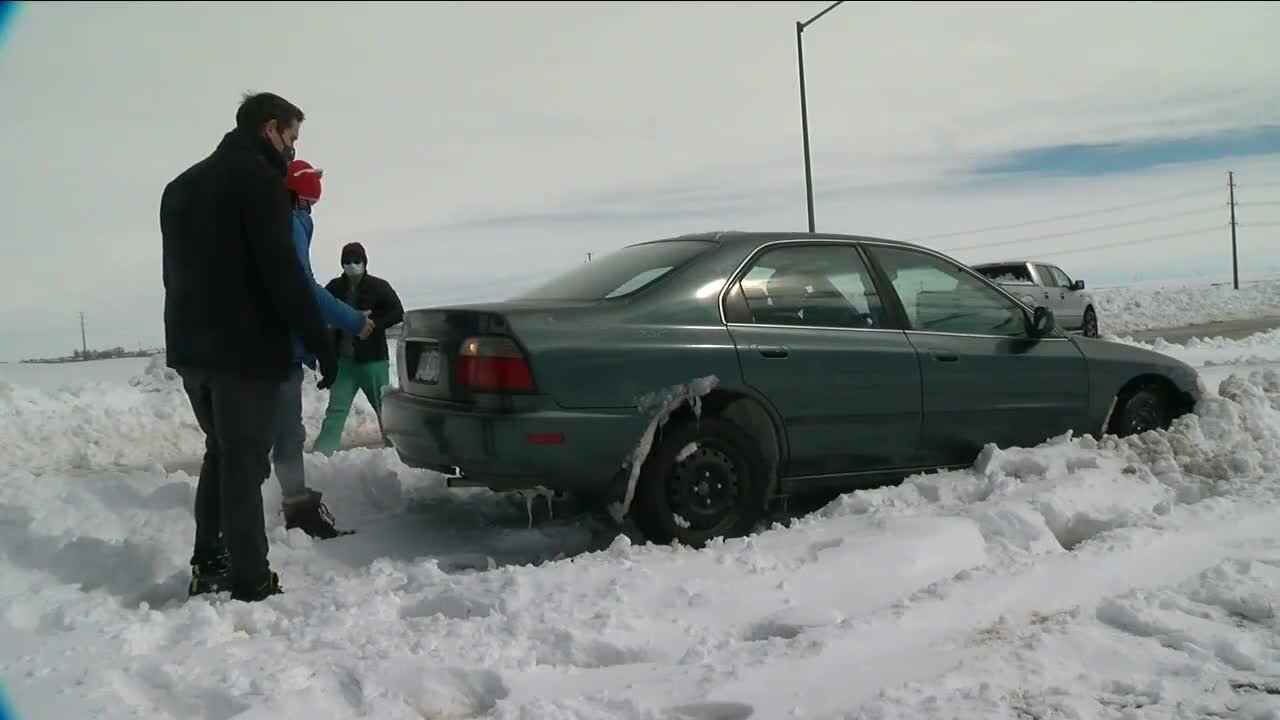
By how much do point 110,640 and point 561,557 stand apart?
1.83 m

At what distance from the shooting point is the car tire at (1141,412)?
18.6 ft

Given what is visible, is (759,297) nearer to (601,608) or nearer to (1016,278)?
(601,608)

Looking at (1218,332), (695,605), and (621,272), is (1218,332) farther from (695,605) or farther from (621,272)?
(695,605)

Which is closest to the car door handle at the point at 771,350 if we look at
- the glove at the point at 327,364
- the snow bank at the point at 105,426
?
the glove at the point at 327,364

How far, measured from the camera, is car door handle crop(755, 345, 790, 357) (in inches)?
177

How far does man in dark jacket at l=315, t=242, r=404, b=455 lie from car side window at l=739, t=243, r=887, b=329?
2669mm

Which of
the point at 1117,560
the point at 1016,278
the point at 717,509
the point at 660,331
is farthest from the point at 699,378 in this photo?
the point at 1016,278

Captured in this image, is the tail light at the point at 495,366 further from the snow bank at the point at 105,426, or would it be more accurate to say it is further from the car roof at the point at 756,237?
the snow bank at the point at 105,426

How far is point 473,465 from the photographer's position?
157 inches

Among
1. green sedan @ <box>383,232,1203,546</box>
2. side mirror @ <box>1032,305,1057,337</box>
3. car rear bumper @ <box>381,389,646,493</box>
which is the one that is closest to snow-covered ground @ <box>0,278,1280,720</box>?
green sedan @ <box>383,232,1203,546</box>

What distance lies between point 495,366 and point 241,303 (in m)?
1.00

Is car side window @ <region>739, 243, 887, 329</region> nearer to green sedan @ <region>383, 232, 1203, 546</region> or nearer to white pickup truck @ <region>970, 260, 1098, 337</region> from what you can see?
green sedan @ <region>383, 232, 1203, 546</region>

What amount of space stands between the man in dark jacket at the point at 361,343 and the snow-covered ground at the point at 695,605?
42.4 inches

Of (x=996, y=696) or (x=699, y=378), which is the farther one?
(x=699, y=378)
